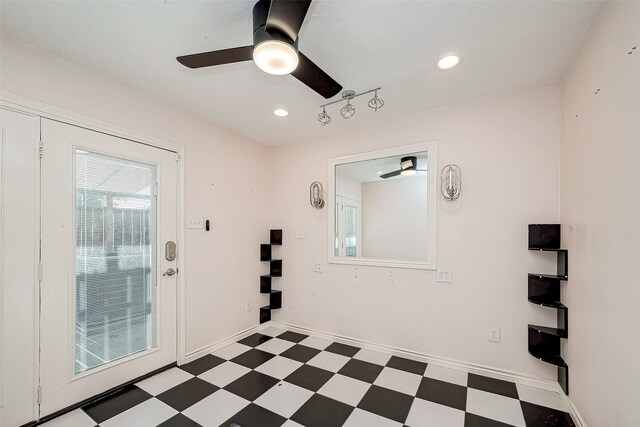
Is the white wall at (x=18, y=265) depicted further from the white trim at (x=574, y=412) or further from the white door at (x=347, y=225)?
the white trim at (x=574, y=412)

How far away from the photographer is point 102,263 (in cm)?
224

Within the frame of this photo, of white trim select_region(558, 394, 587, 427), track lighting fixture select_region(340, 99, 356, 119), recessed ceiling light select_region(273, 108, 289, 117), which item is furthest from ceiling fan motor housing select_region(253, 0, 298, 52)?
white trim select_region(558, 394, 587, 427)

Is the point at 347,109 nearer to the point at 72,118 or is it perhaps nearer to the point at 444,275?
the point at 444,275

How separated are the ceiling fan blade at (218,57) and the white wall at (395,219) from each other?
2108mm

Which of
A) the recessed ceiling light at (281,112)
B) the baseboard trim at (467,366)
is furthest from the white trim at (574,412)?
the recessed ceiling light at (281,112)

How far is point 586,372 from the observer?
175cm

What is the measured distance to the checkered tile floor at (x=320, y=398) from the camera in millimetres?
1938

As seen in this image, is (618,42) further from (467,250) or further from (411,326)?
(411,326)

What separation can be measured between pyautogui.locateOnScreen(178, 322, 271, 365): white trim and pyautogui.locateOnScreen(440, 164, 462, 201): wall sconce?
282cm

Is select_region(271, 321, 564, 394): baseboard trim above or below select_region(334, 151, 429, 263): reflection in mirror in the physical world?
below

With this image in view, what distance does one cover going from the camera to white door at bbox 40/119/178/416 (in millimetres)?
1972

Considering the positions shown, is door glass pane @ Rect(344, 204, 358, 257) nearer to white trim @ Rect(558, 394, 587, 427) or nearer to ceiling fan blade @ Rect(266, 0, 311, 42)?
white trim @ Rect(558, 394, 587, 427)

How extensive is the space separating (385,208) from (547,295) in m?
1.67

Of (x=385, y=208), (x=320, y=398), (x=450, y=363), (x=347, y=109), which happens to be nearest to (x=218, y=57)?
(x=347, y=109)
